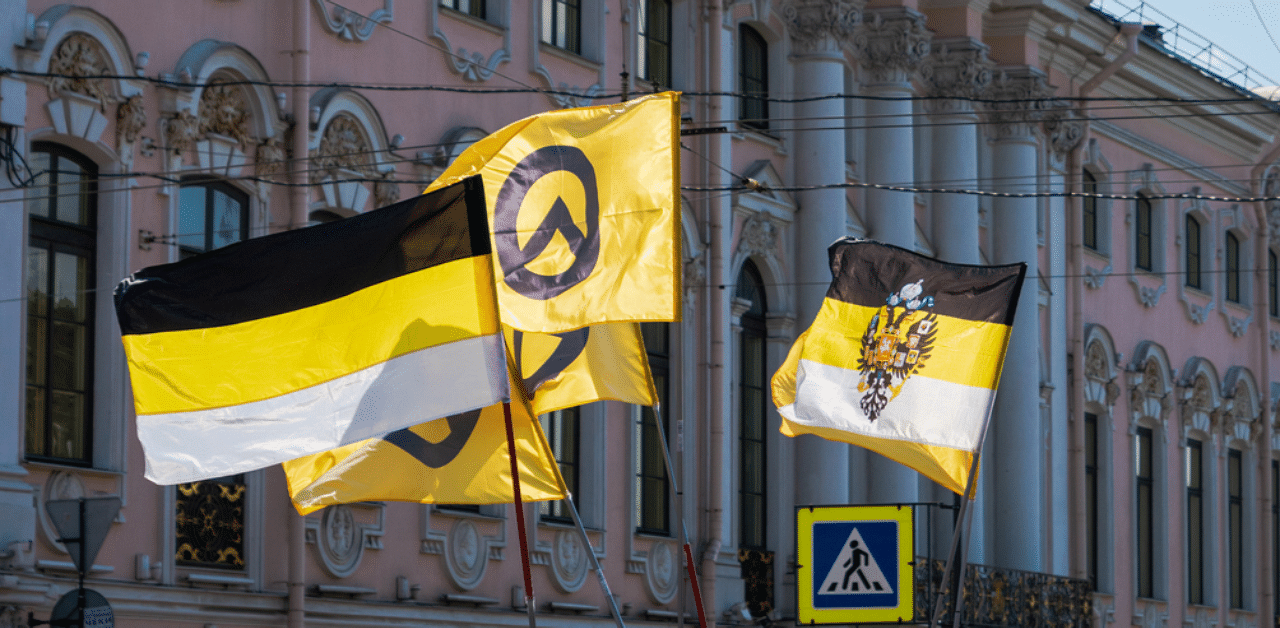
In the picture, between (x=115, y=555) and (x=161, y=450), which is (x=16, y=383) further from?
(x=161, y=450)

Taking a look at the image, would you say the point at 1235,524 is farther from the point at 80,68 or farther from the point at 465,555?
the point at 80,68

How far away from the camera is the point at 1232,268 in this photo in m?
35.8

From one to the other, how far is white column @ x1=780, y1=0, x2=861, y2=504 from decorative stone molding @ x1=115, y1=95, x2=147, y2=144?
982cm

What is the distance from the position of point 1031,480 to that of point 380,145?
39.8 ft

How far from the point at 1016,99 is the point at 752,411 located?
6390 millimetres

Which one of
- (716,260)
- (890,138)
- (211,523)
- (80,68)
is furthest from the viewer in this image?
(890,138)

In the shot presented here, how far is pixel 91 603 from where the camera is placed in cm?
1271

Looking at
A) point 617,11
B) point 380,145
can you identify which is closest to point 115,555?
point 380,145

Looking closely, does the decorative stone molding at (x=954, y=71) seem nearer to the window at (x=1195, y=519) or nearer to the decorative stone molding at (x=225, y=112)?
the window at (x=1195, y=519)

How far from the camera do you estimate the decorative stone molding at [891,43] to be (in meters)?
25.5

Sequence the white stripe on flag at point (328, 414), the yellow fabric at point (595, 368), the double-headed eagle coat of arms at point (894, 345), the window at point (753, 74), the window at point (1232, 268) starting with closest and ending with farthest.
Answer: the white stripe on flag at point (328, 414)
the yellow fabric at point (595, 368)
the double-headed eagle coat of arms at point (894, 345)
the window at point (753, 74)
the window at point (1232, 268)

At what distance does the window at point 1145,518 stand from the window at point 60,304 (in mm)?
19660

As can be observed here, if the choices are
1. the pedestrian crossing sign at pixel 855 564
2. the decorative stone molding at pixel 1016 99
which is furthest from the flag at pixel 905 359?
the decorative stone molding at pixel 1016 99

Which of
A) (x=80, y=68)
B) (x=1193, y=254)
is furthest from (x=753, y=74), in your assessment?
(x=1193, y=254)
